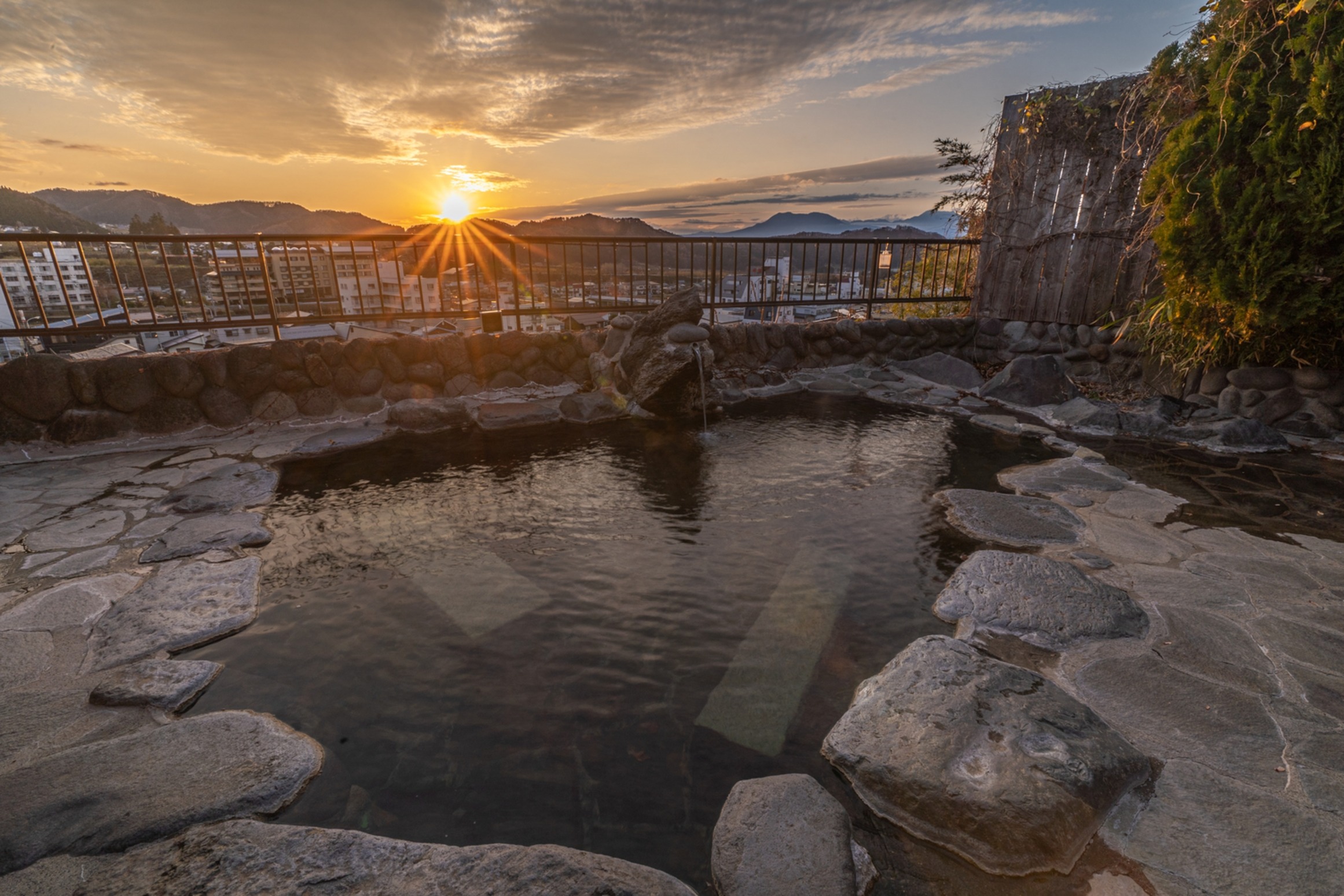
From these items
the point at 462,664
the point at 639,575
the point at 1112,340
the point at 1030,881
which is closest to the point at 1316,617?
the point at 1030,881

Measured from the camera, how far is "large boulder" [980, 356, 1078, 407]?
6988mm

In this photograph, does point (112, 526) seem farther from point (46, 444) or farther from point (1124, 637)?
point (1124, 637)

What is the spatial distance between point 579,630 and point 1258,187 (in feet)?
23.1

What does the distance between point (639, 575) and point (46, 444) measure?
20.0ft

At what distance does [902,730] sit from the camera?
2195 millimetres

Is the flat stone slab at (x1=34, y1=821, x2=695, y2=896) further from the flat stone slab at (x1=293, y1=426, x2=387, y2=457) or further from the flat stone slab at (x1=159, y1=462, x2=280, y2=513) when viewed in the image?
the flat stone slab at (x1=293, y1=426, x2=387, y2=457)

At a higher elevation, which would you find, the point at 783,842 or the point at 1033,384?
the point at 1033,384

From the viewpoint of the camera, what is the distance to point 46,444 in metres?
5.36

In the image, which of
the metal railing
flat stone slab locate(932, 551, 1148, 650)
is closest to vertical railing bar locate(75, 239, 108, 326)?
the metal railing

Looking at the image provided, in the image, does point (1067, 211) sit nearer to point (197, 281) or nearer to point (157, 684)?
point (157, 684)

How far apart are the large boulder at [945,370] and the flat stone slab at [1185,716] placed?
6137 mm

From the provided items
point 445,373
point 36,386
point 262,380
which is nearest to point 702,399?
point 445,373

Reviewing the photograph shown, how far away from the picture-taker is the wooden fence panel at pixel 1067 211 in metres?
7.54

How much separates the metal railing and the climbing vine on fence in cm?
393
